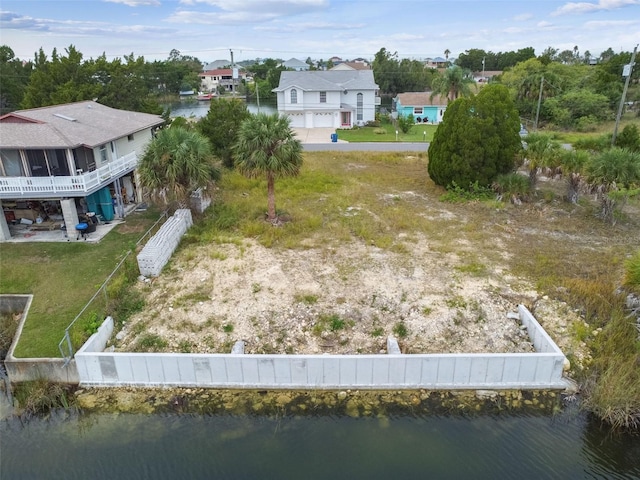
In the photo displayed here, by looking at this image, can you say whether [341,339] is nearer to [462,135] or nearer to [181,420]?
[181,420]

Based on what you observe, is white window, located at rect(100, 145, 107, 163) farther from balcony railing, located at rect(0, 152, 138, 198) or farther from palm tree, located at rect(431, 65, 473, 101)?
palm tree, located at rect(431, 65, 473, 101)

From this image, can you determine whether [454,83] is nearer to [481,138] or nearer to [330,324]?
[481,138]

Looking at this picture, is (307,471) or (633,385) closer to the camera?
(307,471)

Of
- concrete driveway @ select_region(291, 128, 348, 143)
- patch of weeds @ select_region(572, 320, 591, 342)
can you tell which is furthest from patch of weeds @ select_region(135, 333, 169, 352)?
concrete driveway @ select_region(291, 128, 348, 143)

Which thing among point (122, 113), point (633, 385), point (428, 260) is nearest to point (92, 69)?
point (122, 113)

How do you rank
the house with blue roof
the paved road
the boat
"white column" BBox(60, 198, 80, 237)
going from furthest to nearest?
Result: the boat
the house with blue roof
the paved road
"white column" BBox(60, 198, 80, 237)

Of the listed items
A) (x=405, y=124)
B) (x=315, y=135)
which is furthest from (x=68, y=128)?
(x=405, y=124)
